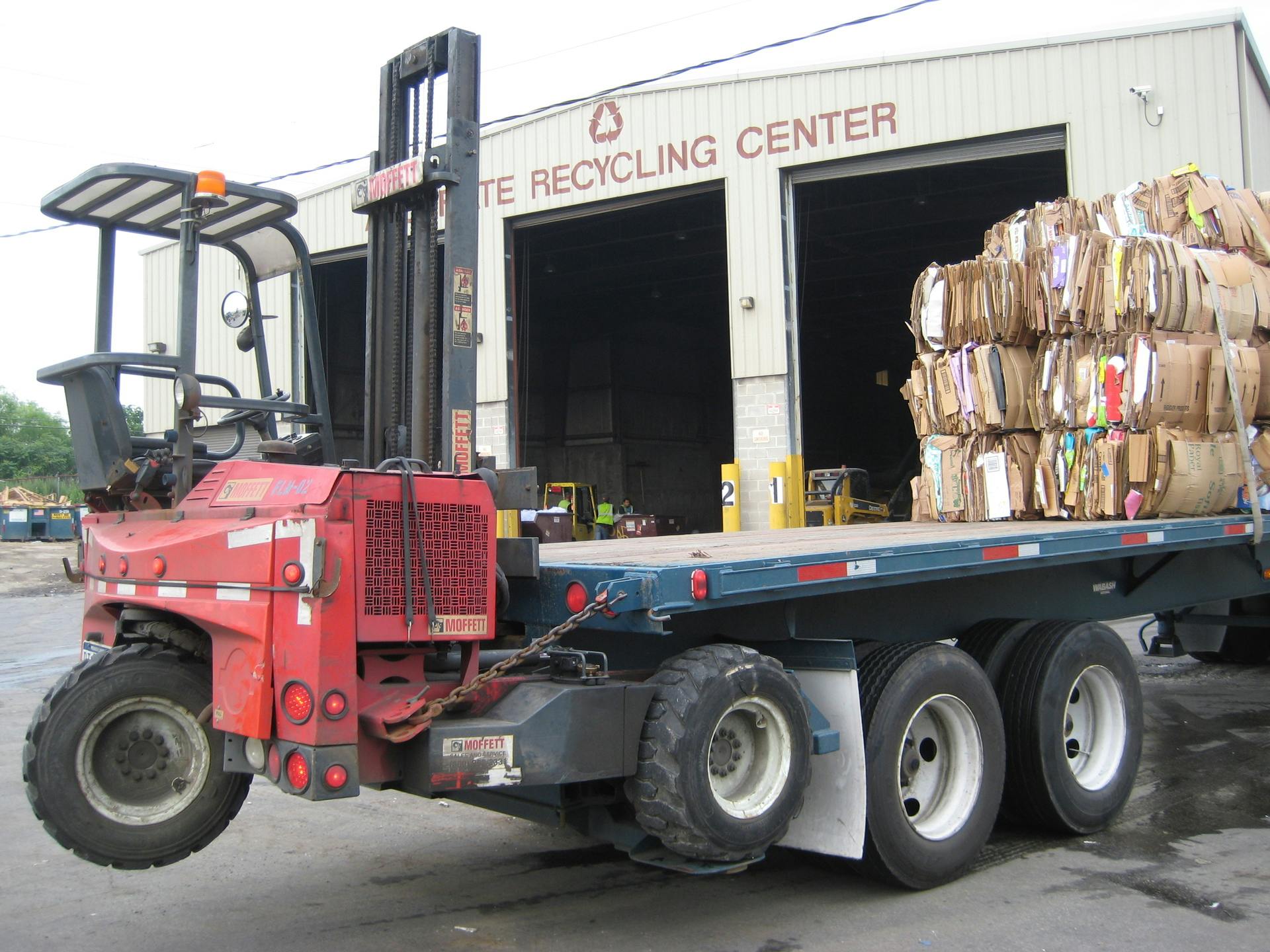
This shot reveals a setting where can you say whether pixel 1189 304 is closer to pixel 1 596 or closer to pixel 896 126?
pixel 896 126

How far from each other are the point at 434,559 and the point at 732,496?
49.0 ft

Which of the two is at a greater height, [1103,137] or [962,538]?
[1103,137]

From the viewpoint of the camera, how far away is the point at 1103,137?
15.7 metres

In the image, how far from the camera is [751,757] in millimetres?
4215

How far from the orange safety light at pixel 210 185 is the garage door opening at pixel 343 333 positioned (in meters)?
19.6

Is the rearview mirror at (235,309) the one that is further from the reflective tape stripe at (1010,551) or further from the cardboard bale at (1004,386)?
the cardboard bale at (1004,386)

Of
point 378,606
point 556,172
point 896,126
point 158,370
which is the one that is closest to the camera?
point 378,606

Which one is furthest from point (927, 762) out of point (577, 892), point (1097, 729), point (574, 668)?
→ point (574, 668)

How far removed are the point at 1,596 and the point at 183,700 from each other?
66.1ft

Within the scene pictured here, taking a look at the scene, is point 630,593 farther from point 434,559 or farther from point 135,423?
point 135,423

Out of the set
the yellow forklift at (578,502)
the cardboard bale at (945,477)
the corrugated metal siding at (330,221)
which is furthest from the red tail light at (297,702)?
the yellow forklift at (578,502)

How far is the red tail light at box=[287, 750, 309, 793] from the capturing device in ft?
11.7

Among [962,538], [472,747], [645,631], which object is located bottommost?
[472,747]

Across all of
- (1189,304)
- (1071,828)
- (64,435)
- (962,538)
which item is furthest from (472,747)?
(64,435)
